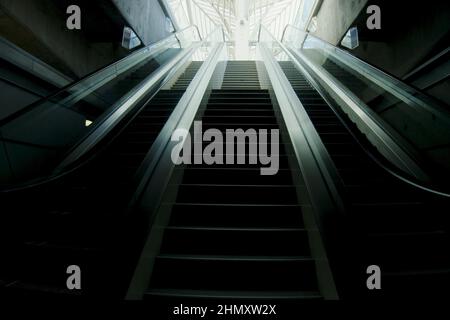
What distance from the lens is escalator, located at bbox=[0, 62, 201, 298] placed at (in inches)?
54.0

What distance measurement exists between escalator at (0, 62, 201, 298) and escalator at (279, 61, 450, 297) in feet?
3.63

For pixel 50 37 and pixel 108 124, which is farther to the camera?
pixel 50 37

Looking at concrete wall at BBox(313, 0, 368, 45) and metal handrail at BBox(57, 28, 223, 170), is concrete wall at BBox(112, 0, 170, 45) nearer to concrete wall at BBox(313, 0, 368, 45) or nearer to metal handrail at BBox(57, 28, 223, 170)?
metal handrail at BBox(57, 28, 223, 170)

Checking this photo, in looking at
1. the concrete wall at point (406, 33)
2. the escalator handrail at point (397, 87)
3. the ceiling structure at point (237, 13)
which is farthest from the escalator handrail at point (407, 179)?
the ceiling structure at point (237, 13)

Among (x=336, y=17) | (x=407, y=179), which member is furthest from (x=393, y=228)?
(x=336, y=17)

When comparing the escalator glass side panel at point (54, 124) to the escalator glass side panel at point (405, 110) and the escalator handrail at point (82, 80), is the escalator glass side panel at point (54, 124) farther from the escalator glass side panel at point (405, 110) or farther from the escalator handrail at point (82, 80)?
the escalator glass side panel at point (405, 110)

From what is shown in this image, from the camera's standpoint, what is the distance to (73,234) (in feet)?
6.63

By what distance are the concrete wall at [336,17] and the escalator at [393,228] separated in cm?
352

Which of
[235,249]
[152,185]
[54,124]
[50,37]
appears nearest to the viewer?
[152,185]

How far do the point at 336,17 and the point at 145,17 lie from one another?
15.3 feet

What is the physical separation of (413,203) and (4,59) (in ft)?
14.0

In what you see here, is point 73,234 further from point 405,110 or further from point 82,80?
point 405,110

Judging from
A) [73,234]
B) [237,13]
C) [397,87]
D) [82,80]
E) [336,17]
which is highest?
[237,13]
